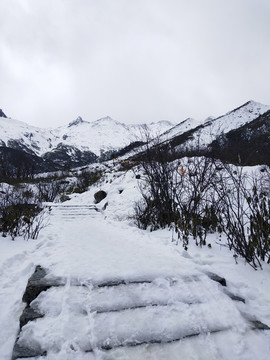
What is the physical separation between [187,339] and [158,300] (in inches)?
16.5

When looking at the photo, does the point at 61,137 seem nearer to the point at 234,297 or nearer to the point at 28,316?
the point at 28,316

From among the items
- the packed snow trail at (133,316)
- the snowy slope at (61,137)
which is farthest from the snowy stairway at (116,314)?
the snowy slope at (61,137)

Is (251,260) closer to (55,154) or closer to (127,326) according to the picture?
(127,326)

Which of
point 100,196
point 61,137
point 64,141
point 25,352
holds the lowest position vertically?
point 25,352

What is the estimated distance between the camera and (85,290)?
1.75 metres

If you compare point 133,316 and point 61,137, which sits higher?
point 61,137

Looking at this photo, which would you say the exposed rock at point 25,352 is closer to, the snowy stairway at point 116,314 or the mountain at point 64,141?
the snowy stairway at point 116,314

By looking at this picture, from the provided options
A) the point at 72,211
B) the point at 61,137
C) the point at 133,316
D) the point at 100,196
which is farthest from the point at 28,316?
the point at 61,137

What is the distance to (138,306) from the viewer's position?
156cm

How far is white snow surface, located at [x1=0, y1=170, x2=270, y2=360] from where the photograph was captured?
1.18 meters

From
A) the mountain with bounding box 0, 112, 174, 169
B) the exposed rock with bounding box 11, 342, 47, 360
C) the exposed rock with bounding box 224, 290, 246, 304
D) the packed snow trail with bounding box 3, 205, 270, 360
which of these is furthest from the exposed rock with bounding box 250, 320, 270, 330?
the mountain with bounding box 0, 112, 174, 169

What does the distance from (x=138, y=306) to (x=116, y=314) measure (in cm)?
20

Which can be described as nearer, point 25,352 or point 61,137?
point 25,352

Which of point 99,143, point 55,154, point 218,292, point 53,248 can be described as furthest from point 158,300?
point 99,143
